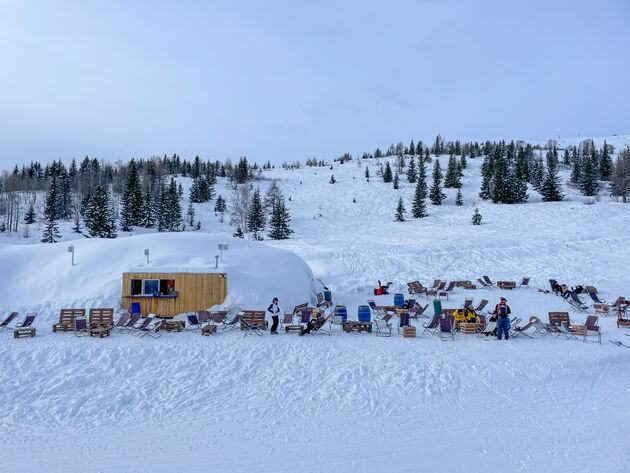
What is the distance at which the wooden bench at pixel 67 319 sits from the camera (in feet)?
42.3

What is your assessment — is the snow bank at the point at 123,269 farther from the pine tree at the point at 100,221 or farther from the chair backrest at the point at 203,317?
the pine tree at the point at 100,221

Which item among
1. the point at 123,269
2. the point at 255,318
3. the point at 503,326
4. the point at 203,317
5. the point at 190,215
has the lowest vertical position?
the point at 255,318

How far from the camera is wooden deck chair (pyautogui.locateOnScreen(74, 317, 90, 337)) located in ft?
40.5

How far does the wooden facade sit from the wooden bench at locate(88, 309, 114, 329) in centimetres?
203

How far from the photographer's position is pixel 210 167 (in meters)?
84.1

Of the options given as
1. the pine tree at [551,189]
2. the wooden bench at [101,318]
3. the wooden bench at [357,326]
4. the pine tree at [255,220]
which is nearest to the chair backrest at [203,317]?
the wooden bench at [101,318]

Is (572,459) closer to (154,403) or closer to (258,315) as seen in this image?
(154,403)

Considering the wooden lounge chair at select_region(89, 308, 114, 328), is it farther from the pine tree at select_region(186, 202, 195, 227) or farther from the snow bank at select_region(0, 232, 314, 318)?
the pine tree at select_region(186, 202, 195, 227)

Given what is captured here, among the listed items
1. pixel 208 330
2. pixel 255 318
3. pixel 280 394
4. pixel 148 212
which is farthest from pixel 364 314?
pixel 148 212

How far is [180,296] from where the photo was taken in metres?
17.0

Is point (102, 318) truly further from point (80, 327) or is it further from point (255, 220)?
point (255, 220)

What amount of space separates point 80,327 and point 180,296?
192 inches

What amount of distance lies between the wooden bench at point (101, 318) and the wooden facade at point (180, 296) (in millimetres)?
2035

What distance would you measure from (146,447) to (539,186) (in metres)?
64.3
